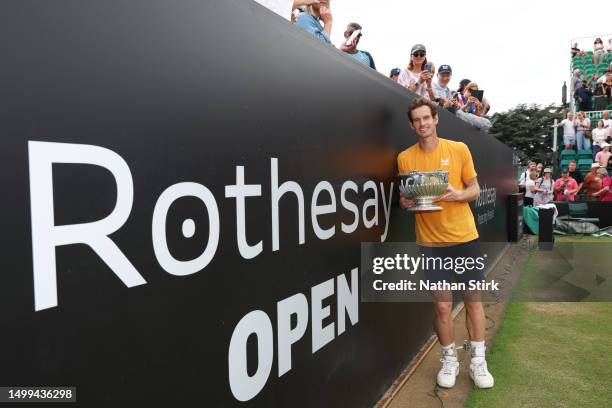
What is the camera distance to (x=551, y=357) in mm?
3301

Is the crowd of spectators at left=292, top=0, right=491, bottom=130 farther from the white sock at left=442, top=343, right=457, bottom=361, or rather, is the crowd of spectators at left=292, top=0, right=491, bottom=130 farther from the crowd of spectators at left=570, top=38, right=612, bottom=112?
the crowd of spectators at left=570, top=38, right=612, bottom=112

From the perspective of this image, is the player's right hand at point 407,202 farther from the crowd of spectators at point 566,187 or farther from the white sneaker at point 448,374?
the crowd of spectators at point 566,187

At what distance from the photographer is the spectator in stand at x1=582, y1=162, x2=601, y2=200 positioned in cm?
1070

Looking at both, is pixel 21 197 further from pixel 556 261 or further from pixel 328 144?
pixel 556 261

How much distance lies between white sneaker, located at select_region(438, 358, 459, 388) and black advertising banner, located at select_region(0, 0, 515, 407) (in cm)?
81

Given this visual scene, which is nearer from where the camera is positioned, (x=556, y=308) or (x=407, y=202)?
(x=407, y=202)

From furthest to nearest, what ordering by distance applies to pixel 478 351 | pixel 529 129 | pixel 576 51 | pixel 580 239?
1. pixel 529 129
2. pixel 576 51
3. pixel 580 239
4. pixel 478 351

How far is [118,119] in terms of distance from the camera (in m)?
1.07

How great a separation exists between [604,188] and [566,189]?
774mm

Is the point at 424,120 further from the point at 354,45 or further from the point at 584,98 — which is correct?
the point at 584,98

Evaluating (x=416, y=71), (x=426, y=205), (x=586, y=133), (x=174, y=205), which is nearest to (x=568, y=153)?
(x=586, y=133)

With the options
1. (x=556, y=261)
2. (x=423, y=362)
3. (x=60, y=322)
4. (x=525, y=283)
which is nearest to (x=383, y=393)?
(x=423, y=362)

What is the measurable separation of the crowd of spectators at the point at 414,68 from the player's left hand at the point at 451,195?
2.90 ft

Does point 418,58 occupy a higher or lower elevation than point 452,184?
higher
